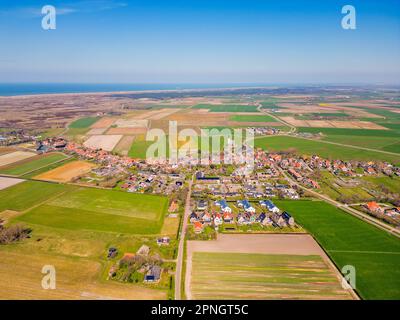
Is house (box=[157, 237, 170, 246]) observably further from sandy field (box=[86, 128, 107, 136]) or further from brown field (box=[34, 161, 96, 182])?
sandy field (box=[86, 128, 107, 136])

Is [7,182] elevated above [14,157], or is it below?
below

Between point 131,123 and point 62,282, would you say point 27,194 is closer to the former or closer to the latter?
point 62,282

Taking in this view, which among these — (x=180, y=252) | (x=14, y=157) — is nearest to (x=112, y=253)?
(x=180, y=252)

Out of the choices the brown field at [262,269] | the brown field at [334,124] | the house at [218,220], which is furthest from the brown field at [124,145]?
the brown field at [334,124]

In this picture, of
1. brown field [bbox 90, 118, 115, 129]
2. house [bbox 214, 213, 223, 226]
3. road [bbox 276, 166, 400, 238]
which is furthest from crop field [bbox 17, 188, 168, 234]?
brown field [bbox 90, 118, 115, 129]

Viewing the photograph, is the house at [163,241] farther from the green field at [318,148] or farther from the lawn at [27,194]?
the green field at [318,148]

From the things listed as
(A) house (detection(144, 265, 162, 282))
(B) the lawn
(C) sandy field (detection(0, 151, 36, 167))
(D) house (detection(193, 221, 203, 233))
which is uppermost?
(C) sandy field (detection(0, 151, 36, 167))

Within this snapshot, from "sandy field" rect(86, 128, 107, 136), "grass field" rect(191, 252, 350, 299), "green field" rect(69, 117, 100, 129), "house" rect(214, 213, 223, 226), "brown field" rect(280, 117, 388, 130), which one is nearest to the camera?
"grass field" rect(191, 252, 350, 299)
